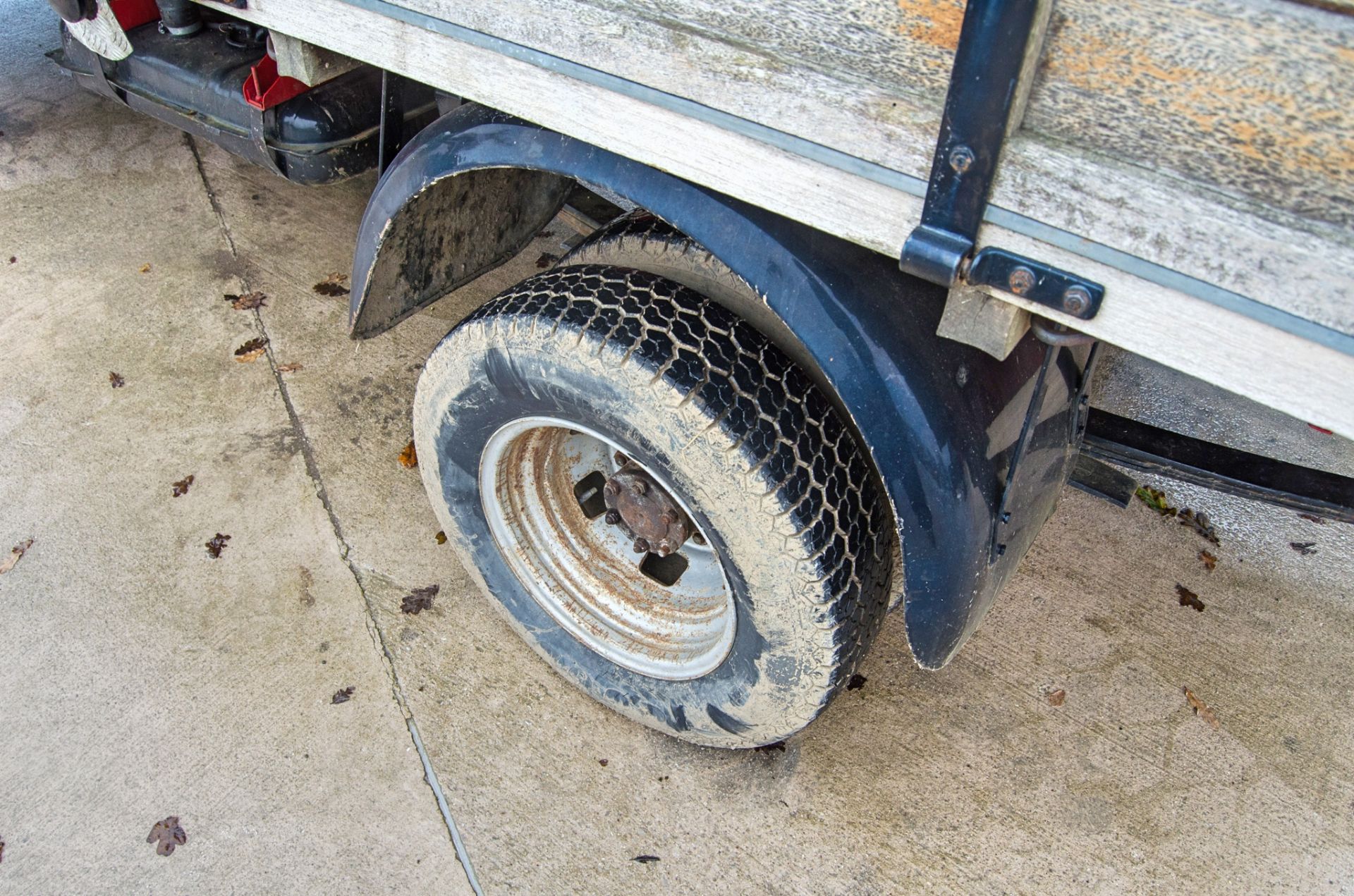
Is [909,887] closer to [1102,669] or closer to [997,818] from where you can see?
[997,818]

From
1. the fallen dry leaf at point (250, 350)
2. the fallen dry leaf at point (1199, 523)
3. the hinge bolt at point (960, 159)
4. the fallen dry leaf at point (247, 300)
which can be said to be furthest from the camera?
the fallen dry leaf at point (247, 300)

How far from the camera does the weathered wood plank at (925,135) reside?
46.2 inches

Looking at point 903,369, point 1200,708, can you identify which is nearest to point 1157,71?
point 903,369

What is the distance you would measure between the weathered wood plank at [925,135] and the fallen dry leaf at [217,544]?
195 centimetres

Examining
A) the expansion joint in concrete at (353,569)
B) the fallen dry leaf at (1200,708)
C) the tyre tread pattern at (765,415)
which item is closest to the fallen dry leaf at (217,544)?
the expansion joint in concrete at (353,569)

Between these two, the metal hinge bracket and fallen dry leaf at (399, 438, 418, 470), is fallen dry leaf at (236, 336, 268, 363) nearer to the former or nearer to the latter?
fallen dry leaf at (399, 438, 418, 470)

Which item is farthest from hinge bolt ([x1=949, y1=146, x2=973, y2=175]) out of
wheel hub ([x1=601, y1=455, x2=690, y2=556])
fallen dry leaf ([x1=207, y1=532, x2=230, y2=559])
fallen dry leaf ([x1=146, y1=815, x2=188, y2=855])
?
fallen dry leaf ([x1=207, y1=532, x2=230, y2=559])

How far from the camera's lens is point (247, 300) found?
3.74 meters

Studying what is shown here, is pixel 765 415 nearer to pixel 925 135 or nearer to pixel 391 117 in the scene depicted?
pixel 925 135

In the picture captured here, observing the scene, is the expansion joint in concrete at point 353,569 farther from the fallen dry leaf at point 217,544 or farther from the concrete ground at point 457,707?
the fallen dry leaf at point 217,544

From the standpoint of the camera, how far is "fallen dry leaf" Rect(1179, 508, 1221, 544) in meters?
3.16

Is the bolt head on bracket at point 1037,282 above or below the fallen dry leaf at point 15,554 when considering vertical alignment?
above

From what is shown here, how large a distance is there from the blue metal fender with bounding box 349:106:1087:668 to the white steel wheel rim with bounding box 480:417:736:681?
651mm

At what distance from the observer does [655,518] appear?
232cm
